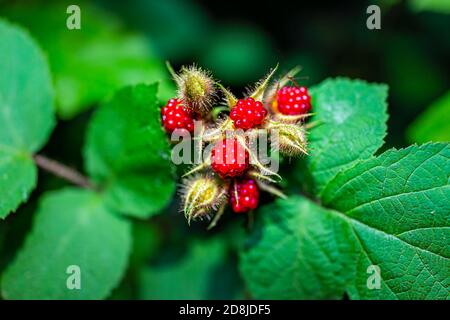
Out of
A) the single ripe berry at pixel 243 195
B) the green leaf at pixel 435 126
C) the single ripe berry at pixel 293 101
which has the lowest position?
the single ripe berry at pixel 243 195

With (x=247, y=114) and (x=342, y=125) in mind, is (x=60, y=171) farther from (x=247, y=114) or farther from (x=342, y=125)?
(x=342, y=125)

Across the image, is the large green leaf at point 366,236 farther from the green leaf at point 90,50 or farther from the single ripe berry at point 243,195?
the green leaf at point 90,50

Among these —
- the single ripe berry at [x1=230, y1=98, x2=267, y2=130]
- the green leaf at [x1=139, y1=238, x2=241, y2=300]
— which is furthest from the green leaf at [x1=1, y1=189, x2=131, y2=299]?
the single ripe berry at [x1=230, y1=98, x2=267, y2=130]

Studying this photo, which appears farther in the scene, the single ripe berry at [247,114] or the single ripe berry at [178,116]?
the single ripe berry at [178,116]

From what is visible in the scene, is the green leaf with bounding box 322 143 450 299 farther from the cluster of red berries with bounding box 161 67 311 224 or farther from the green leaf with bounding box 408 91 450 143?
the green leaf with bounding box 408 91 450 143

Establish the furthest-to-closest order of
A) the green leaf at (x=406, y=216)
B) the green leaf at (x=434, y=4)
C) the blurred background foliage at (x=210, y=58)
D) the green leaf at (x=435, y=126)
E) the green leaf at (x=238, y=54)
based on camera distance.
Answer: the green leaf at (x=238, y=54)
the green leaf at (x=434, y=4)
the blurred background foliage at (x=210, y=58)
the green leaf at (x=435, y=126)
the green leaf at (x=406, y=216)

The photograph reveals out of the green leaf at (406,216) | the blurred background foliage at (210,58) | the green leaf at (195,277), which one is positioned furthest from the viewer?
the blurred background foliage at (210,58)

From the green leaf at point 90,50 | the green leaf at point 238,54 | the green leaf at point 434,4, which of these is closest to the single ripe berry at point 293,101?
the green leaf at point 90,50
